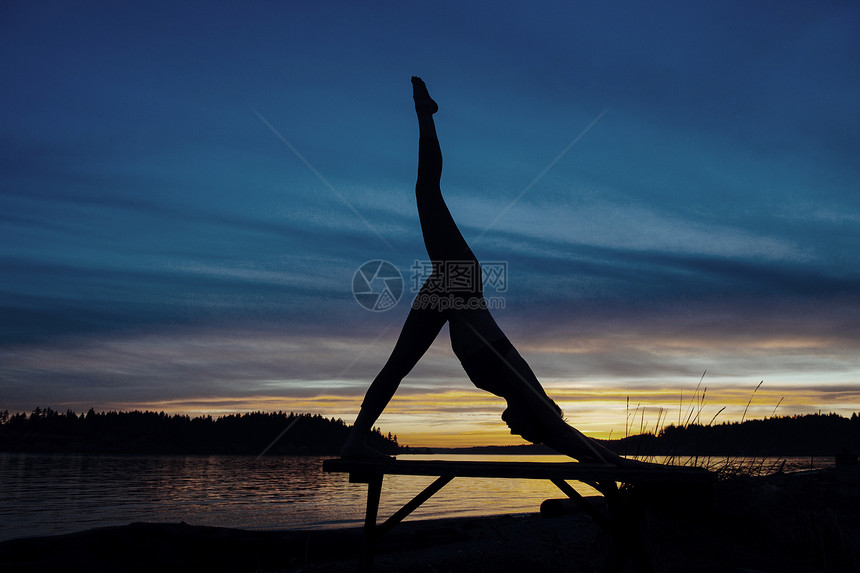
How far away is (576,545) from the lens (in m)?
5.37

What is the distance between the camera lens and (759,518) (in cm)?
487

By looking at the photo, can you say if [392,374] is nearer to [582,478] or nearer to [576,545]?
[582,478]

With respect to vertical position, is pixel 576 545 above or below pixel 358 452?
below

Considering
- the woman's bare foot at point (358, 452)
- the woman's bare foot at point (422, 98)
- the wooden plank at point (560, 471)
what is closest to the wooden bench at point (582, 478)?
the wooden plank at point (560, 471)

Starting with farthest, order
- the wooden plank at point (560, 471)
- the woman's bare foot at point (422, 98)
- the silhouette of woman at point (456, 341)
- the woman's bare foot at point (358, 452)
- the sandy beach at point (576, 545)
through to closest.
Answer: the sandy beach at point (576, 545) < the woman's bare foot at point (422, 98) < the woman's bare foot at point (358, 452) < the silhouette of woman at point (456, 341) < the wooden plank at point (560, 471)

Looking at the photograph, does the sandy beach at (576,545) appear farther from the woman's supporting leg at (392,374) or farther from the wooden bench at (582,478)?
the woman's supporting leg at (392,374)

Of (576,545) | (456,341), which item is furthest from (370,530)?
(576,545)

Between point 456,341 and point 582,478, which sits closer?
point 582,478

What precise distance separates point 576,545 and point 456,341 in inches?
135

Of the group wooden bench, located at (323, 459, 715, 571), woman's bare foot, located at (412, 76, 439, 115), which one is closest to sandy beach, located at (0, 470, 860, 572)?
wooden bench, located at (323, 459, 715, 571)

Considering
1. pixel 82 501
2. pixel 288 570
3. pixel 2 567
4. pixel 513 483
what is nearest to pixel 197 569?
pixel 288 570

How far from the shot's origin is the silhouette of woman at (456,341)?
2955mm

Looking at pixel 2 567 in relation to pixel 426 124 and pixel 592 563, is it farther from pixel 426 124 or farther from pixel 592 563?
pixel 426 124

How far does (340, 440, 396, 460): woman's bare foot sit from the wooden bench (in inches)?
4.6
